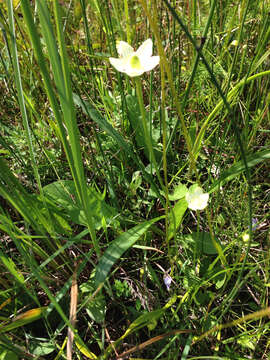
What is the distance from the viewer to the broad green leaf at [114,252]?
734mm

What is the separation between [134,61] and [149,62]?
0.03m

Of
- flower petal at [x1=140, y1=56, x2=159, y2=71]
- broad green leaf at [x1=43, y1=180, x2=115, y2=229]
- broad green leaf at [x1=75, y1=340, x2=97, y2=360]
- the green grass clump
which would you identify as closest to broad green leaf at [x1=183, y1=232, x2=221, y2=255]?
the green grass clump

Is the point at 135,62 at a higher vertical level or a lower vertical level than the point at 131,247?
higher

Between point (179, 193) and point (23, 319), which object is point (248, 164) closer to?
point (179, 193)

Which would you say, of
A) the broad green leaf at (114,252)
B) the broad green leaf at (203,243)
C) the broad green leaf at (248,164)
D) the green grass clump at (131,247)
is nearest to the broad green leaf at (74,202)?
the green grass clump at (131,247)

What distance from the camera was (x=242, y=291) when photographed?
36.0 inches

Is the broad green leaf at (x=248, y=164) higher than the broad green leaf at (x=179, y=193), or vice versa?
the broad green leaf at (x=248, y=164)

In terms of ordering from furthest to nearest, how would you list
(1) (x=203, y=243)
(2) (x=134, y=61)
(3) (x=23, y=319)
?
(1) (x=203, y=243) < (3) (x=23, y=319) < (2) (x=134, y=61)

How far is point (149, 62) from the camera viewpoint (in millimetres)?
652

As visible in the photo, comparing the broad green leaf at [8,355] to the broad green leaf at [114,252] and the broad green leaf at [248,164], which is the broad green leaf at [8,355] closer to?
the broad green leaf at [114,252]

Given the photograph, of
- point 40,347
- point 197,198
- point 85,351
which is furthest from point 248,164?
point 40,347

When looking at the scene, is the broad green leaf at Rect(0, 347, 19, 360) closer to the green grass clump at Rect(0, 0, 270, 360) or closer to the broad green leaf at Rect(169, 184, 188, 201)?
the green grass clump at Rect(0, 0, 270, 360)

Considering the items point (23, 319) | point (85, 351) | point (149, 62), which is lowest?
point (85, 351)

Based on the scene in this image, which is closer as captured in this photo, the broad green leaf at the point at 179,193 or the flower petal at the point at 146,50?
the flower petal at the point at 146,50
